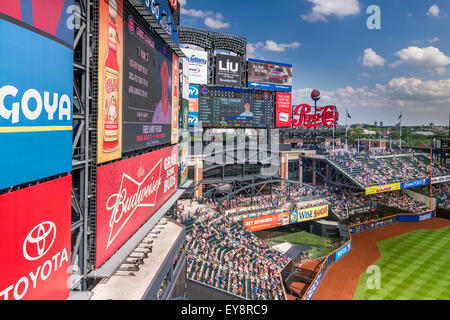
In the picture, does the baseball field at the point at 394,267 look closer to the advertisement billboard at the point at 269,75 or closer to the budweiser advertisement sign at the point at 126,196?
the budweiser advertisement sign at the point at 126,196

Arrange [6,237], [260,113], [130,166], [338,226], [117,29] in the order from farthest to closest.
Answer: [260,113]
[338,226]
[130,166]
[117,29]
[6,237]

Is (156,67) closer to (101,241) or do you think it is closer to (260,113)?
(101,241)

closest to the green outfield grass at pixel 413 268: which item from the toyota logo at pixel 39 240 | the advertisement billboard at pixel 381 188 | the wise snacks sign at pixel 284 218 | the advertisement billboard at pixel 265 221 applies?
the advertisement billboard at pixel 381 188

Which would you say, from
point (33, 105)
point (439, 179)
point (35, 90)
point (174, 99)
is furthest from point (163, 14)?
point (439, 179)

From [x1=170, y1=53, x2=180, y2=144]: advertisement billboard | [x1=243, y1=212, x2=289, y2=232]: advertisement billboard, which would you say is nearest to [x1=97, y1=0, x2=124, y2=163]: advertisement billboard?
[x1=170, y1=53, x2=180, y2=144]: advertisement billboard

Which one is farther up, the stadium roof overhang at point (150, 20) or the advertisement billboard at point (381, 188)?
the stadium roof overhang at point (150, 20)

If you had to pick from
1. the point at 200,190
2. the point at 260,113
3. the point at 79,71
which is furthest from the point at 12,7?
the point at 260,113
